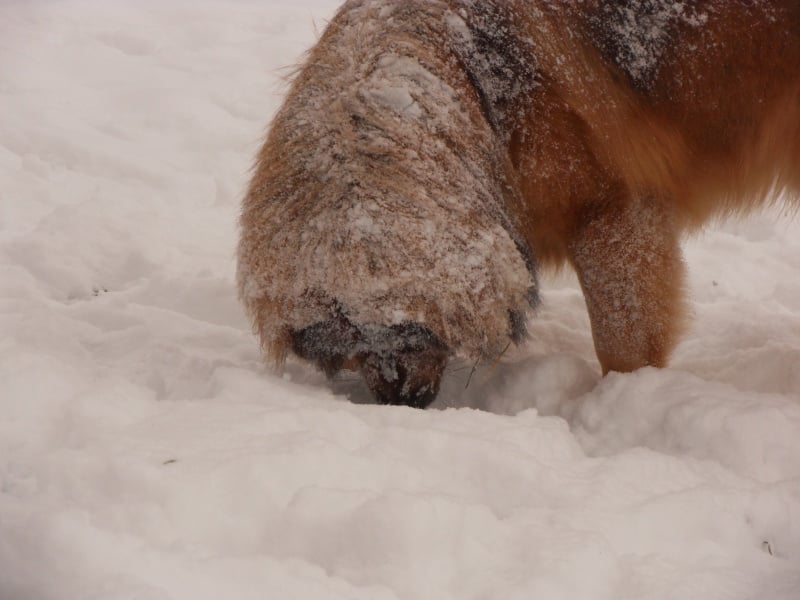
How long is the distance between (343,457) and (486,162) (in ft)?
3.82

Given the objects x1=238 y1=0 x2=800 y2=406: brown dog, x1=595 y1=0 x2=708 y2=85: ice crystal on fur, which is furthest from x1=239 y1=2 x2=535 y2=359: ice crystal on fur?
x1=595 y1=0 x2=708 y2=85: ice crystal on fur

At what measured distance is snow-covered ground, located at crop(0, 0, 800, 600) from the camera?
1514mm

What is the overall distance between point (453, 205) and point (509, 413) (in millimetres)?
724

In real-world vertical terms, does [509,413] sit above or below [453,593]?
below

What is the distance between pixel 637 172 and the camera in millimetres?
2580

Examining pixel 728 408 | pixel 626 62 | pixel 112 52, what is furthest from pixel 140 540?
pixel 112 52

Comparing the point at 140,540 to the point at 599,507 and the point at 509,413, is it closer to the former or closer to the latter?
the point at 599,507

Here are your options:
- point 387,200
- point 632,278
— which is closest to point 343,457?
point 387,200

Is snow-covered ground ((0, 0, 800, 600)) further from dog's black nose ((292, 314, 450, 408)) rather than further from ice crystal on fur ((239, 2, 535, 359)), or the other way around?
ice crystal on fur ((239, 2, 535, 359))

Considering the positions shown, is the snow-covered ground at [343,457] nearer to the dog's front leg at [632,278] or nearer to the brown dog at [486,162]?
the dog's front leg at [632,278]

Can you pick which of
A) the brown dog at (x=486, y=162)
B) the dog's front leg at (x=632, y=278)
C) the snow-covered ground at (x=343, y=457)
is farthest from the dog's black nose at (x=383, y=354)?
the dog's front leg at (x=632, y=278)

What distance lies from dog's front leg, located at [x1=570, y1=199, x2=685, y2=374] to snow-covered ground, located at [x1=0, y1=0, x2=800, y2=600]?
15cm

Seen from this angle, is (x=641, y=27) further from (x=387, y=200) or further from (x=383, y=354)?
(x=383, y=354)

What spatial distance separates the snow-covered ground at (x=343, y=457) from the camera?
4.97ft
